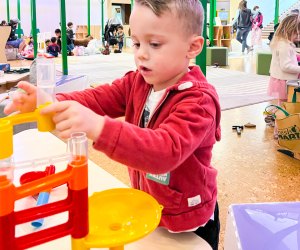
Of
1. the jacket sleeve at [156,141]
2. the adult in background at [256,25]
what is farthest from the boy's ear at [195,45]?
the adult in background at [256,25]

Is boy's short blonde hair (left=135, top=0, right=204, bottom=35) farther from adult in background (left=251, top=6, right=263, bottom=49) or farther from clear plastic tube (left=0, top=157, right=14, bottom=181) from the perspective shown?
adult in background (left=251, top=6, right=263, bottom=49)

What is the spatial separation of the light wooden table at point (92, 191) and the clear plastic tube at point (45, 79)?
20 centimetres

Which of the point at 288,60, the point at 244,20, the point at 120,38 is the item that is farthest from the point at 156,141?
the point at 120,38

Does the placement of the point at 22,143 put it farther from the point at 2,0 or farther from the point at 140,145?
the point at 2,0

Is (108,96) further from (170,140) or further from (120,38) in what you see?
(120,38)

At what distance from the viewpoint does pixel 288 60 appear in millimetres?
2523

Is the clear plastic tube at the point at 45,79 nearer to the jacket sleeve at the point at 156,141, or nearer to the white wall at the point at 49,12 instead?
the jacket sleeve at the point at 156,141

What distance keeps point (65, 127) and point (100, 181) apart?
14.2 inches

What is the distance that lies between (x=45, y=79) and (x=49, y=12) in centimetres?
1023

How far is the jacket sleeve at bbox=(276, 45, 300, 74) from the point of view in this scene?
2504 mm

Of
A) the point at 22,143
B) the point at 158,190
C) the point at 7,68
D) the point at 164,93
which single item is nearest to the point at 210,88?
the point at 164,93

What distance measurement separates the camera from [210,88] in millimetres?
617

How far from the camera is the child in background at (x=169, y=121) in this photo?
0.47 metres

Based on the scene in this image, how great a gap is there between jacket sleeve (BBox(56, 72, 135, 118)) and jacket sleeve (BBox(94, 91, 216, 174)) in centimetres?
22
